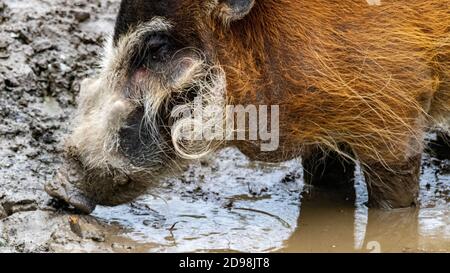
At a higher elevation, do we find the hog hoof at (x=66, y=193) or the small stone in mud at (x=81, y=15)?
the small stone in mud at (x=81, y=15)

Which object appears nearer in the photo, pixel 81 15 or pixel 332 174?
pixel 332 174

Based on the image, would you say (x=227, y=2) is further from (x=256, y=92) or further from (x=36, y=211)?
(x=36, y=211)

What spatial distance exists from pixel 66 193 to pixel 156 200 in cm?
76

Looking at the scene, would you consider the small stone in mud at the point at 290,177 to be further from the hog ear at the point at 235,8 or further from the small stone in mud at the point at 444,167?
the hog ear at the point at 235,8

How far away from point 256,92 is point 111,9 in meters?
2.87

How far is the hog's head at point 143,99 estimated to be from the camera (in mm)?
4887

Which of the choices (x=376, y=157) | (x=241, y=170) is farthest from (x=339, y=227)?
(x=241, y=170)

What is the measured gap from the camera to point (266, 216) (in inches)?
225

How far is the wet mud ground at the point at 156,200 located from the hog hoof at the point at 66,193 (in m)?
0.09

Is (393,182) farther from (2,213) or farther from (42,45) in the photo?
(42,45)

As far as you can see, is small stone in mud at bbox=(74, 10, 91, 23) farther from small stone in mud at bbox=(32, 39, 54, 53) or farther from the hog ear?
the hog ear

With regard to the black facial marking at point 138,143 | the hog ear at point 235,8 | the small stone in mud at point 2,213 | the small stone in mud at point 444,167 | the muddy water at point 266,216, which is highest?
the hog ear at point 235,8

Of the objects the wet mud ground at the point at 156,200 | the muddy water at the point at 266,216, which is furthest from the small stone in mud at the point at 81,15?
the muddy water at the point at 266,216

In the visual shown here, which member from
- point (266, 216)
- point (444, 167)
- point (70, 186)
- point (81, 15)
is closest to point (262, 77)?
point (266, 216)
